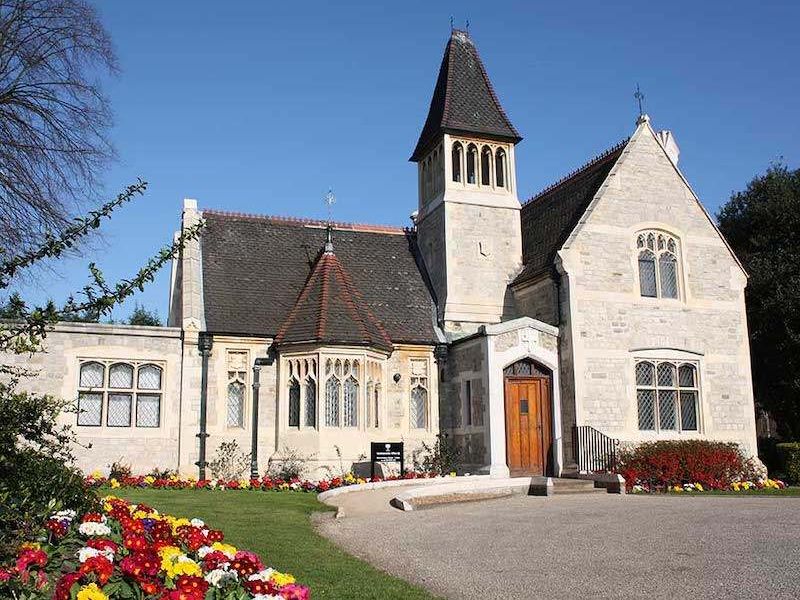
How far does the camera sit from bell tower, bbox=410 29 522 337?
2473 centimetres

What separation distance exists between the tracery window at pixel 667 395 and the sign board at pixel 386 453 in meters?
6.63

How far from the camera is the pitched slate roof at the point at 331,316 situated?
21.3m

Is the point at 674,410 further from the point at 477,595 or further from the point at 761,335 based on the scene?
the point at 477,595

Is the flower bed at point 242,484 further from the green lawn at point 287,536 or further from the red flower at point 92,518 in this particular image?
the red flower at point 92,518

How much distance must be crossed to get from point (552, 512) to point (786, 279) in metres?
17.7

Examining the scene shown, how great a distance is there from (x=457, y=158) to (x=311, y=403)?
9838 millimetres

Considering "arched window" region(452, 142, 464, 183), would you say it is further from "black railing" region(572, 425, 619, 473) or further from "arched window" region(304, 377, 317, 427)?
"black railing" region(572, 425, 619, 473)

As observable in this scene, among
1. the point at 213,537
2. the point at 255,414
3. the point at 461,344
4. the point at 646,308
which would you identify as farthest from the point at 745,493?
the point at 213,537

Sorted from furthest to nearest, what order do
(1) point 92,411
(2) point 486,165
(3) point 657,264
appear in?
(2) point 486,165 < (3) point 657,264 < (1) point 92,411

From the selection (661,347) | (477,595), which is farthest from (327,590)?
(661,347)

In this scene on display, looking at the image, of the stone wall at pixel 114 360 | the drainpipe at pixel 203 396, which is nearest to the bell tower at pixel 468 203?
the drainpipe at pixel 203 396

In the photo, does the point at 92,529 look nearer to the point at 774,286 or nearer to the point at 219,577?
the point at 219,577

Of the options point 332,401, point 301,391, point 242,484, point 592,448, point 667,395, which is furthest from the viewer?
point 667,395

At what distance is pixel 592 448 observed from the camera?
2044cm
